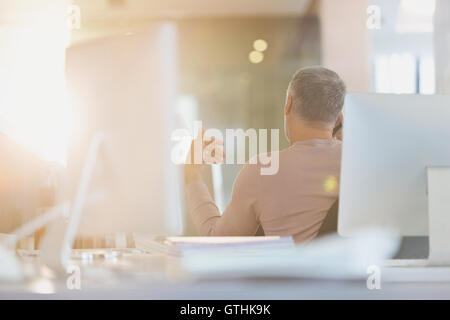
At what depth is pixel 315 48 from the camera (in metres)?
5.35

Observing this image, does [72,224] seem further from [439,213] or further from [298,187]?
[298,187]

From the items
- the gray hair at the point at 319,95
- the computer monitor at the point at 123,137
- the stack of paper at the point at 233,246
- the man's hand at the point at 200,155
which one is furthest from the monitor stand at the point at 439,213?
the man's hand at the point at 200,155

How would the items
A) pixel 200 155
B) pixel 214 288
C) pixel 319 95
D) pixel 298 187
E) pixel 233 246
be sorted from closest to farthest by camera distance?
pixel 214 288
pixel 233 246
pixel 298 187
pixel 319 95
pixel 200 155

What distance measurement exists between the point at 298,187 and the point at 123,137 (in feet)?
2.72

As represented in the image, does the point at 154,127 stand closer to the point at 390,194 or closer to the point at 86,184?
the point at 86,184

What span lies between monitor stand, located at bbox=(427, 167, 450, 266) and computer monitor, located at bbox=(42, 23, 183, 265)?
1.67 feet

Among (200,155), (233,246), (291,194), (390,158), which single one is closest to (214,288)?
(233,246)

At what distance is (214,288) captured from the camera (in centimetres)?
86

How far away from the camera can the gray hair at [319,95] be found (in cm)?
183

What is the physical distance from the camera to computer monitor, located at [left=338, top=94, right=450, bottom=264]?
1080mm

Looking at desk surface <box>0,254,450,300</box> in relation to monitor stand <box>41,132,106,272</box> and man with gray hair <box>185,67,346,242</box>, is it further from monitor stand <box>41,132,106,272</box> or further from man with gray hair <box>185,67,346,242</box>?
man with gray hair <box>185,67,346,242</box>

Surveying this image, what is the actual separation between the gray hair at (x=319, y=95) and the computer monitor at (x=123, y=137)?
2.94 feet

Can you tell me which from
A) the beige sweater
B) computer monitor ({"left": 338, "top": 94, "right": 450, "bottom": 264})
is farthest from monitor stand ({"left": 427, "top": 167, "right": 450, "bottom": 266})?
the beige sweater

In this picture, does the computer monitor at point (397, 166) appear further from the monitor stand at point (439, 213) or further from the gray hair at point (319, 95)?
the gray hair at point (319, 95)
